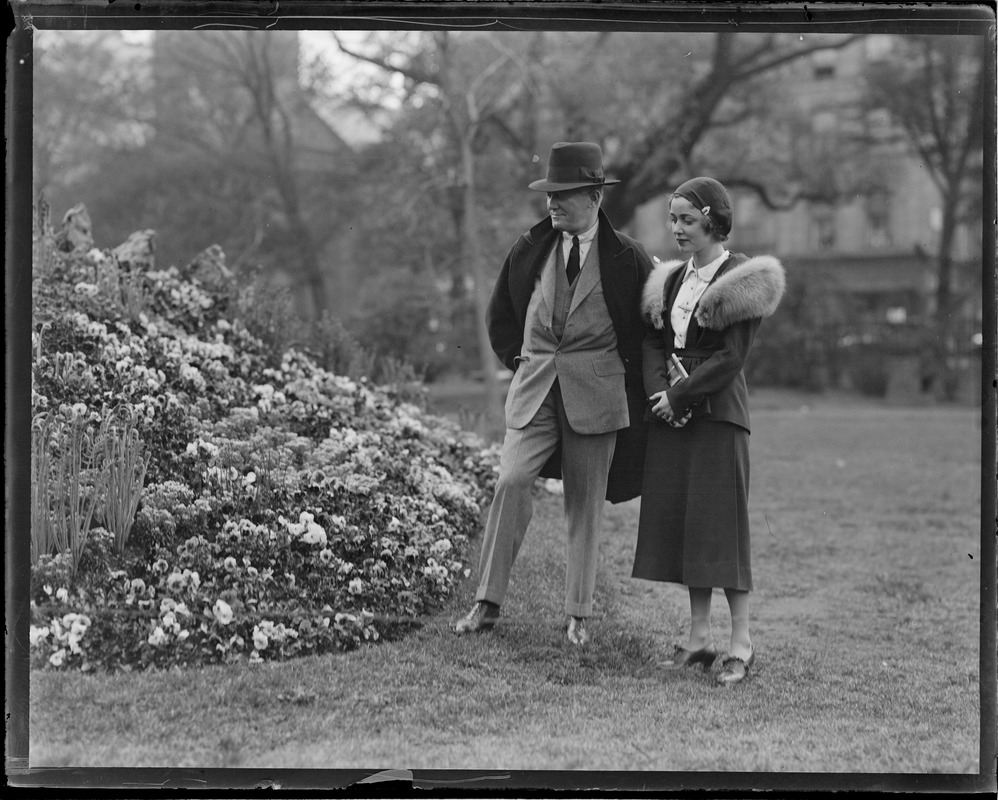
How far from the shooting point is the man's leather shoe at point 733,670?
4.60 m

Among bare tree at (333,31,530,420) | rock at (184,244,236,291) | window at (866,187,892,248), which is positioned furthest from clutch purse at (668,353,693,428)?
window at (866,187,892,248)

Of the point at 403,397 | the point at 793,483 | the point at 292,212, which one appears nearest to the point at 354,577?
the point at 403,397

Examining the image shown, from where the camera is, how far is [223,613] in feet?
14.4

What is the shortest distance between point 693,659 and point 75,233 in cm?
496

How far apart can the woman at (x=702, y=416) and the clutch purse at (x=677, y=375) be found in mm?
11

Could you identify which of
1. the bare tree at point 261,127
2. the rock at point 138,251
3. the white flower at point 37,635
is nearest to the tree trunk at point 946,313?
the bare tree at point 261,127

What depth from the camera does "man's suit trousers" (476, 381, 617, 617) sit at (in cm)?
469

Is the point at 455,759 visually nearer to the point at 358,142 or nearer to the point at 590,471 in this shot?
the point at 590,471

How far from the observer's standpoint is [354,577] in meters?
4.84

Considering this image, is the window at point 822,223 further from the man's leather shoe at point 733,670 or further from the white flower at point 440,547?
the man's leather shoe at point 733,670

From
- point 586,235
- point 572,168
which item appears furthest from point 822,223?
point 572,168

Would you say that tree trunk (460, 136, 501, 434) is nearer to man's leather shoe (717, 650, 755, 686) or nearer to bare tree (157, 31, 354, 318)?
bare tree (157, 31, 354, 318)

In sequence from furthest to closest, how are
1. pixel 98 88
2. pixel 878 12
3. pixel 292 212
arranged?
pixel 98 88 < pixel 292 212 < pixel 878 12

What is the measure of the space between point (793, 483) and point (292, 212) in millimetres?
11864
